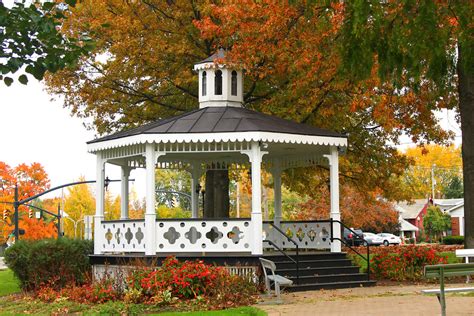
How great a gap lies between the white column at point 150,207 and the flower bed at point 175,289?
1945 millimetres

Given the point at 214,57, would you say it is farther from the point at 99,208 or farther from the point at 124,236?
the point at 124,236

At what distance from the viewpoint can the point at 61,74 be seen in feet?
84.1

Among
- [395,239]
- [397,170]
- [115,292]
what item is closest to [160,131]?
[115,292]

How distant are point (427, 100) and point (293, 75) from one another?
426cm

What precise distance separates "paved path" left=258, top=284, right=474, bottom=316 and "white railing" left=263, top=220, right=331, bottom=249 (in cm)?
376

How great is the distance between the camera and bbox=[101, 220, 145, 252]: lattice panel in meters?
18.6

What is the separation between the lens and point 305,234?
21.6 m

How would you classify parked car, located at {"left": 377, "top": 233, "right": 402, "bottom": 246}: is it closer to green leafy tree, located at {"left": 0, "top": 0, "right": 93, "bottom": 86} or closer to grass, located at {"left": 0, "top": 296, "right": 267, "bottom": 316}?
grass, located at {"left": 0, "top": 296, "right": 267, "bottom": 316}

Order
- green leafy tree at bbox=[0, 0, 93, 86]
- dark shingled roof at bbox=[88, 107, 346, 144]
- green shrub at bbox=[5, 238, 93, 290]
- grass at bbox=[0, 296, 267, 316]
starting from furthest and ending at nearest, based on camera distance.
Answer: green shrub at bbox=[5, 238, 93, 290]
dark shingled roof at bbox=[88, 107, 346, 144]
grass at bbox=[0, 296, 267, 316]
green leafy tree at bbox=[0, 0, 93, 86]

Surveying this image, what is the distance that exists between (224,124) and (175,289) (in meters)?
5.28

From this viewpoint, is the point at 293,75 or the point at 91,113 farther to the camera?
the point at 91,113

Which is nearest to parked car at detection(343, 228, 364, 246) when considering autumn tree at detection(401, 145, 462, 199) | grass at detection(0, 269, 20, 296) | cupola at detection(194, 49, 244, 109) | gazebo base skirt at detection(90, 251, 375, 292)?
gazebo base skirt at detection(90, 251, 375, 292)

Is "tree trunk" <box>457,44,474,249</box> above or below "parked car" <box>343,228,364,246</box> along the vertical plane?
above

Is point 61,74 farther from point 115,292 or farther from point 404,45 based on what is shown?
point 404,45
